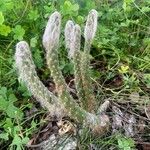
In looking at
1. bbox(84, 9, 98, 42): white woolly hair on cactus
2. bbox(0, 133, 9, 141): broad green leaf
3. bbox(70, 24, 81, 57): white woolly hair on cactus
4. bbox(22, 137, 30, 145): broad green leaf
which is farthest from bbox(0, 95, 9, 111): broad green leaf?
bbox(84, 9, 98, 42): white woolly hair on cactus

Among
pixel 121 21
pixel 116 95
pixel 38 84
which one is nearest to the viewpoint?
pixel 38 84

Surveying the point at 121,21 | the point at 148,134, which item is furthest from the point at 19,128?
the point at 121,21

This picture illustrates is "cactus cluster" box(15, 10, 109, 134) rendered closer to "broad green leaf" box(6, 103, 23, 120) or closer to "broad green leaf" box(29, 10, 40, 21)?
"broad green leaf" box(6, 103, 23, 120)

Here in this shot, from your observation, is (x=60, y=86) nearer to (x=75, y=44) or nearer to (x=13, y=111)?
(x=75, y=44)

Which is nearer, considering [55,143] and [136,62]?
[55,143]

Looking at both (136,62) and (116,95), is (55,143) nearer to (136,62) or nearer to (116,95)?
(116,95)

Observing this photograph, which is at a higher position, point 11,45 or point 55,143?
point 11,45

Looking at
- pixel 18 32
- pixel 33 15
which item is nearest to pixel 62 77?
pixel 18 32
